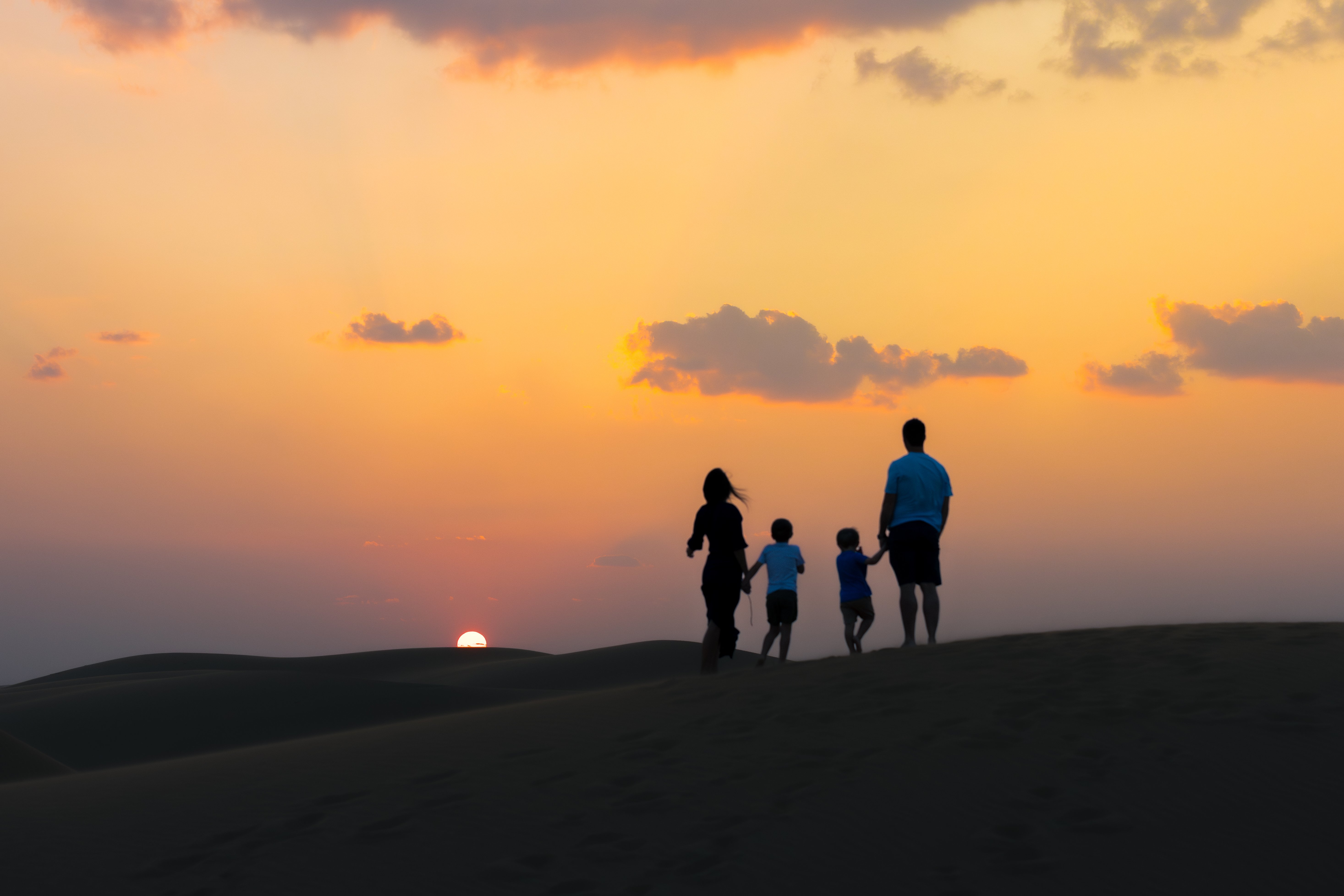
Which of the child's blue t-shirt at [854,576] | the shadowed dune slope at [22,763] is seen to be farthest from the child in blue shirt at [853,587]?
the shadowed dune slope at [22,763]

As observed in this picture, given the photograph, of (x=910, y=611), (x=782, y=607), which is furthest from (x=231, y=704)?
(x=910, y=611)

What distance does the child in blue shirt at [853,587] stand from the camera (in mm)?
11984

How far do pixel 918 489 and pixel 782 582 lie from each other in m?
2.42

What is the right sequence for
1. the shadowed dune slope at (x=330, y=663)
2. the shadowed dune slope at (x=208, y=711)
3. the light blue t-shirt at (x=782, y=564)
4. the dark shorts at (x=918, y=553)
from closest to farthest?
the dark shorts at (x=918, y=553), the light blue t-shirt at (x=782, y=564), the shadowed dune slope at (x=208, y=711), the shadowed dune slope at (x=330, y=663)

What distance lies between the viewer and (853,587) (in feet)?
39.3

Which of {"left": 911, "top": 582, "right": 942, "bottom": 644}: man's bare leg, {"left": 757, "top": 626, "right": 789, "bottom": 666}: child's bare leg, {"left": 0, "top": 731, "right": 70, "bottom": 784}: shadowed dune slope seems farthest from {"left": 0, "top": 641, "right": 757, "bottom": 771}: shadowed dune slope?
{"left": 911, "top": 582, "right": 942, "bottom": 644}: man's bare leg

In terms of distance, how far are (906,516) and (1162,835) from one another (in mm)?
4874

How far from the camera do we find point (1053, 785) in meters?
6.02

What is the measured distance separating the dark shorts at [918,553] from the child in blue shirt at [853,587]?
5.67 feet

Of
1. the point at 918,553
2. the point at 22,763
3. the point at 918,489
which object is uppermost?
the point at 918,489

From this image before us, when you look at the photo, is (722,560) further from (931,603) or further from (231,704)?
(231,704)

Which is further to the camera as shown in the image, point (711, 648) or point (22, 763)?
point (22, 763)

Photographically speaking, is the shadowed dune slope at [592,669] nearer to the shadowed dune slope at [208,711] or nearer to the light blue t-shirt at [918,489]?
the shadowed dune slope at [208,711]

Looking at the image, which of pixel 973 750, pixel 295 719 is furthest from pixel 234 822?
pixel 295 719
